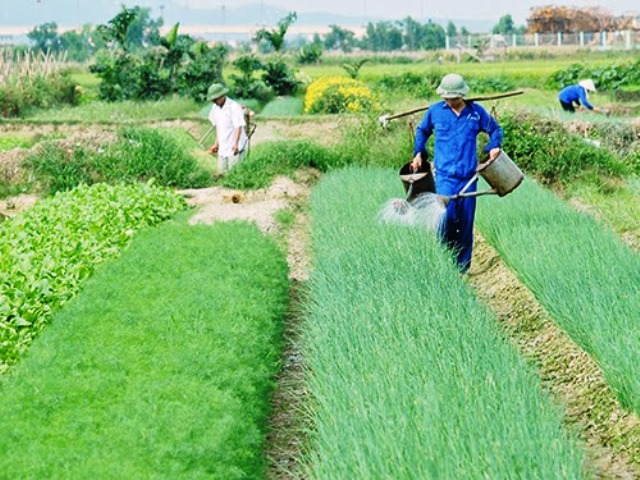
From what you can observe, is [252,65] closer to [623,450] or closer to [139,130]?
[139,130]

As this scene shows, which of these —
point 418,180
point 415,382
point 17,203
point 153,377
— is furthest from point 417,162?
point 17,203

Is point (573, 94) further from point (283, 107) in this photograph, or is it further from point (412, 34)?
point (412, 34)

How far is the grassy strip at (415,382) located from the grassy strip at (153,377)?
32 cm

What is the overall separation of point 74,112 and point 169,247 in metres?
17.6

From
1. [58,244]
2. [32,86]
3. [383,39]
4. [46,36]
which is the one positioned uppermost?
[46,36]

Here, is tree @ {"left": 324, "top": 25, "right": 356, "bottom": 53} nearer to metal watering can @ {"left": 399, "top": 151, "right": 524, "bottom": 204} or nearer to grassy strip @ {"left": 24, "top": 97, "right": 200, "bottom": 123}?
grassy strip @ {"left": 24, "top": 97, "right": 200, "bottom": 123}

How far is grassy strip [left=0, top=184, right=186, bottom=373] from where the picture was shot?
638 cm

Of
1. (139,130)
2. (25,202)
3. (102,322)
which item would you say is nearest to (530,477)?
(102,322)

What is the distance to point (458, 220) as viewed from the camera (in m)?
8.29

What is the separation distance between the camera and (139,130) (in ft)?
46.5

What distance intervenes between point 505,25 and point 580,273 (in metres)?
101

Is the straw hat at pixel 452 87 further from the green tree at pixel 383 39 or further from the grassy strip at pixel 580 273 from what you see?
the green tree at pixel 383 39

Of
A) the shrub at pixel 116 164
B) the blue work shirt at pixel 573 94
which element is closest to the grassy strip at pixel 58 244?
the shrub at pixel 116 164

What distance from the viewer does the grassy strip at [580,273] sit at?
5.32 meters
